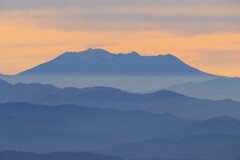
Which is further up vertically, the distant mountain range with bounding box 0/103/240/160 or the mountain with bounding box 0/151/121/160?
the distant mountain range with bounding box 0/103/240/160

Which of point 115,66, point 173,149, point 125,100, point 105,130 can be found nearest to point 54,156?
point 105,130

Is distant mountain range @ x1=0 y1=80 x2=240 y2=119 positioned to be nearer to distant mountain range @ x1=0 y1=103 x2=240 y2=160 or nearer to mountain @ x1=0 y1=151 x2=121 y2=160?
distant mountain range @ x1=0 y1=103 x2=240 y2=160

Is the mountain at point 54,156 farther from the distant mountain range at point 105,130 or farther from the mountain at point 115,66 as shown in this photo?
the mountain at point 115,66

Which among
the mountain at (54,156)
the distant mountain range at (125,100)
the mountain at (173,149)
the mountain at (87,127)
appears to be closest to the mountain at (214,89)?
the distant mountain range at (125,100)

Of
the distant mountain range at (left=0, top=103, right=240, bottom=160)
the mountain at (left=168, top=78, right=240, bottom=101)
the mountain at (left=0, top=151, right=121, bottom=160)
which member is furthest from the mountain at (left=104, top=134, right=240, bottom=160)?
the mountain at (left=168, top=78, right=240, bottom=101)

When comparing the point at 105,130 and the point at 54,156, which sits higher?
the point at 105,130

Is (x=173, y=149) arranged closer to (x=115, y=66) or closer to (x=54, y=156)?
(x=54, y=156)
